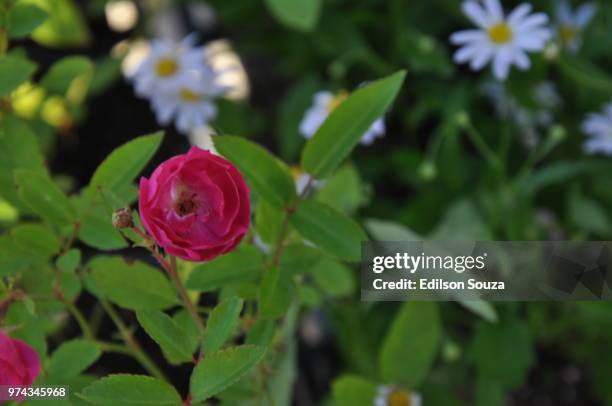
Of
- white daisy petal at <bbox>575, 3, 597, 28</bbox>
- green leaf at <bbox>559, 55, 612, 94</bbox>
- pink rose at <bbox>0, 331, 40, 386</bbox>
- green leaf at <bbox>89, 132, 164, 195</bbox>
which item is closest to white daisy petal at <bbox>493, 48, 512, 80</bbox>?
green leaf at <bbox>559, 55, 612, 94</bbox>

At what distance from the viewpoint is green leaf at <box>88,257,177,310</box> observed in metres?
0.53

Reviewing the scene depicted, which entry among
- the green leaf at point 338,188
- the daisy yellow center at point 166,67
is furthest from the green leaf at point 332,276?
the daisy yellow center at point 166,67

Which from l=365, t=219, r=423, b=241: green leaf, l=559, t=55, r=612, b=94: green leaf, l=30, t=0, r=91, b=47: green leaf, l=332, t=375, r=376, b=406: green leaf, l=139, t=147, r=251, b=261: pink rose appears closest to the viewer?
l=139, t=147, r=251, b=261: pink rose

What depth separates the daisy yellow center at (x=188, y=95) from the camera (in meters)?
0.95

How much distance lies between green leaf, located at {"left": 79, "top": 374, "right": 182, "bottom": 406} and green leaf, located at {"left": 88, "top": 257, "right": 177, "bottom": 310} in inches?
3.9

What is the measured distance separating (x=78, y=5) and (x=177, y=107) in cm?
43

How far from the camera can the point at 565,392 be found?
44.8 inches

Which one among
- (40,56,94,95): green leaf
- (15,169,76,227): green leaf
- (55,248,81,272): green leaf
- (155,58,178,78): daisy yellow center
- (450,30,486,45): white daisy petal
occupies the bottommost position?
(55,248,81,272): green leaf

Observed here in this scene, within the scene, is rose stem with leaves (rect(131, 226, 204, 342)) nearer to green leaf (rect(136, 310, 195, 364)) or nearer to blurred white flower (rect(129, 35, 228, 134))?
green leaf (rect(136, 310, 195, 364))

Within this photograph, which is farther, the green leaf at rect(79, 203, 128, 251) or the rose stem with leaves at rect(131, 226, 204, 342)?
the green leaf at rect(79, 203, 128, 251)

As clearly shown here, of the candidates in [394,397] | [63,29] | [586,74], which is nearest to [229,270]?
[394,397]

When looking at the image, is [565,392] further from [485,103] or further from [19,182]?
[19,182]

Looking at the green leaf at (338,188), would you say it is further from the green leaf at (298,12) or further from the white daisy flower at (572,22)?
the white daisy flower at (572,22)

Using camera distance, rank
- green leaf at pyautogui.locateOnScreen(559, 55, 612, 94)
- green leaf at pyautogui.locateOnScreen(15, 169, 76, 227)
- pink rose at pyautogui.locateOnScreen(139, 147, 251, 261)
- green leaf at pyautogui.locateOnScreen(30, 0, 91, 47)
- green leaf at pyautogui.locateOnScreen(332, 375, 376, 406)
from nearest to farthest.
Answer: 1. pink rose at pyautogui.locateOnScreen(139, 147, 251, 261)
2. green leaf at pyautogui.locateOnScreen(15, 169, 76, 227)
3. green leaf at pyautogui.locateOnScreen(332, 375, 376, 406)
4. green leaf at pyautogui.locateOnScreen(559, 55, 612, 94)
5. green leaf at pyautogui.locateOnScreen(30, 0, 91, 47)
